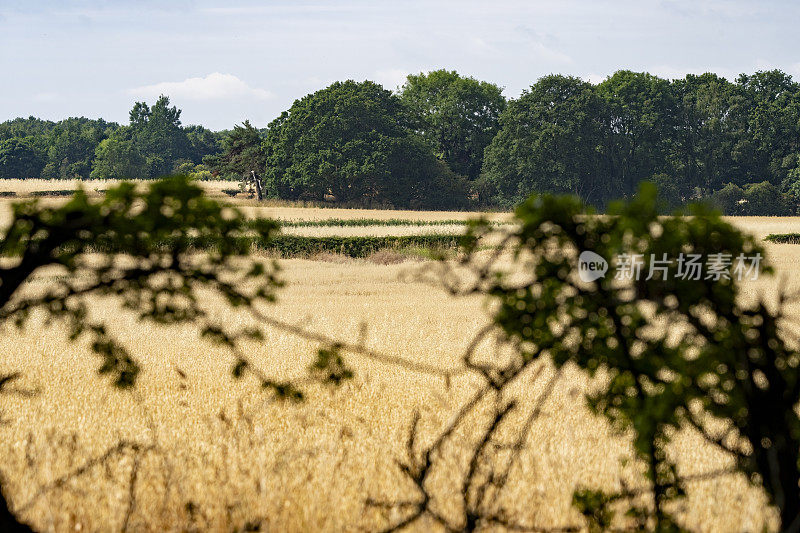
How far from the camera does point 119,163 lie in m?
92.5

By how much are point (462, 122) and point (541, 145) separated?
11429 millimetres

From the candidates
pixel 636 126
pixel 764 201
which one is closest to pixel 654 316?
pixel 764 201

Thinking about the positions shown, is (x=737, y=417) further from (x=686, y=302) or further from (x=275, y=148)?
(x=275, y=148)

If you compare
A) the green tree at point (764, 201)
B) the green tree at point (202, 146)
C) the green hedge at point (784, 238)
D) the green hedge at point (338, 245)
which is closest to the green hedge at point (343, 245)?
the green hedge at point (338, 245)

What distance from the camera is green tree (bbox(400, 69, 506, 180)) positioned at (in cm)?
7981

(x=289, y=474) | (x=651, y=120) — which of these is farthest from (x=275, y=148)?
(x=289, y=474)

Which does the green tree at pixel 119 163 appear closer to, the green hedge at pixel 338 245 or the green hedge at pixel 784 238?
the green hedge at pixel 338 245

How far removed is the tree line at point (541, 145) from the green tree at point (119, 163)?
63.4 feet

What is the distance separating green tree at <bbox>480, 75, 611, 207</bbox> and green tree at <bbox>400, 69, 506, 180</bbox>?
5.87 meters

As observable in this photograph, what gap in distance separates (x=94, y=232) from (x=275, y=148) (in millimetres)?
67260

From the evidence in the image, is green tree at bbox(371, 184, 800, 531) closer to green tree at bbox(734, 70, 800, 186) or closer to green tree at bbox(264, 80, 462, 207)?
green tree at bbox(264, 80, 462, 207)

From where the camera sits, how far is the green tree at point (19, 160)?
9806cm

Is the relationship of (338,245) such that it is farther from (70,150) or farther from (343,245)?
(70,150)

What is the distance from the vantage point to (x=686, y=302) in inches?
128
